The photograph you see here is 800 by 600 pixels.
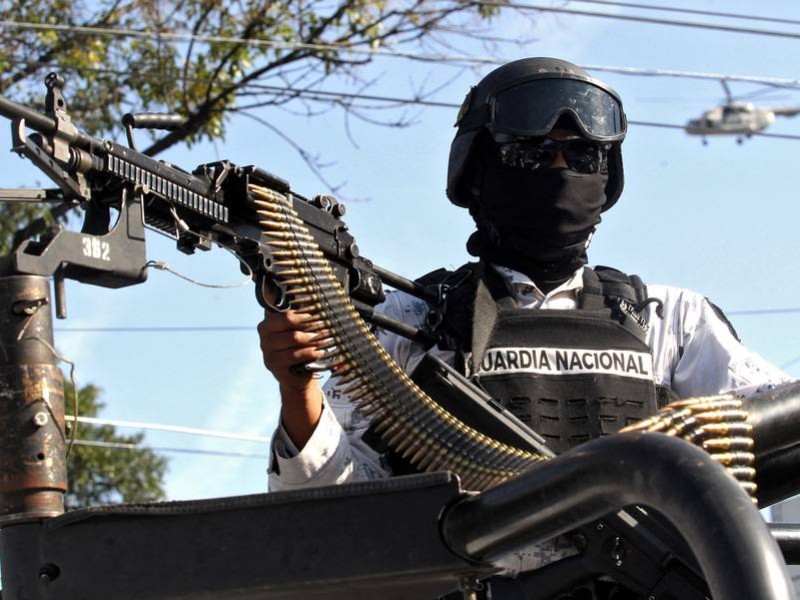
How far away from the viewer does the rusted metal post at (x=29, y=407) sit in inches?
115

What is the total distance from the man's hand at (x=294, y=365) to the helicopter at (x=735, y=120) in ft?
40.4

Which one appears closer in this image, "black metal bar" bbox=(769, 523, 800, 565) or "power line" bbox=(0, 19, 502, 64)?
"black metal bar" bbox=(769, 523, 800, 565)

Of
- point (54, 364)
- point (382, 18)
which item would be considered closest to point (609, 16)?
point (382, 18)

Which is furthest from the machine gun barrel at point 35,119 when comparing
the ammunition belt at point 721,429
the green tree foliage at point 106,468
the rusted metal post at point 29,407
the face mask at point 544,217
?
the green tree foliage at point 106,468

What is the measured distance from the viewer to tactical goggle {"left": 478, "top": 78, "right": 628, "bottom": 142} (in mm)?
5242

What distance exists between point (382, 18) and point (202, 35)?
5.43 feet

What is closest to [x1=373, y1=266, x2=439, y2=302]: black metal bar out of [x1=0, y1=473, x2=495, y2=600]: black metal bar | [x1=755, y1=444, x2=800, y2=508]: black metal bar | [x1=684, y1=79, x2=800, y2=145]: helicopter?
[x1=755, y1=444, x2=800, y2=508]: black metal bar

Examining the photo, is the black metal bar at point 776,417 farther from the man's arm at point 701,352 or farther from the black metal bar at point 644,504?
the man's arm at point 701,352

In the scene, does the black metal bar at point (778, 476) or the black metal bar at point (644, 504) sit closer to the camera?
the black metal bar at point (644, 504)

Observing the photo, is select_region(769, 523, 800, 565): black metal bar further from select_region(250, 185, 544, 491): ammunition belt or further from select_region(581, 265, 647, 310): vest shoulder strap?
select_region(581, 265, 647, 310): vest shoulder strap

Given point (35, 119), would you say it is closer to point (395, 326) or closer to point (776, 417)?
point (395, 326)

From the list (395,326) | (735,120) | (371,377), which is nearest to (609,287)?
(395,326)

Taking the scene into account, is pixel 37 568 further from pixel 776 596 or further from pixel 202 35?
pixel 202 35

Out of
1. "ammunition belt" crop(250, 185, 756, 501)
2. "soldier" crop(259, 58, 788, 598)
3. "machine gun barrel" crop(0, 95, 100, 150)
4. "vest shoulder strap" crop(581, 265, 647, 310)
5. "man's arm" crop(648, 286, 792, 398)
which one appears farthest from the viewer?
"vest shoulder strap" crop(581, 265, 647, 310)
